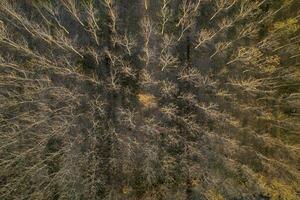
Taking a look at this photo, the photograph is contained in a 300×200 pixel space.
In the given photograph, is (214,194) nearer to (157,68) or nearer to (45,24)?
(157,68)

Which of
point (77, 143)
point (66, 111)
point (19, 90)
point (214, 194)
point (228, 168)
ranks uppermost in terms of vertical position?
point (19, 90)

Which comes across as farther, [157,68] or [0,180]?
[157,68]

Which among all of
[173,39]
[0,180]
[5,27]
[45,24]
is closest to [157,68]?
[173,39]

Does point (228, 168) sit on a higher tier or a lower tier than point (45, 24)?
lower

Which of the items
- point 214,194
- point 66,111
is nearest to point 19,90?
point 66,111

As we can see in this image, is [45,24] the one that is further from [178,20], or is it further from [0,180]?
[0,180]

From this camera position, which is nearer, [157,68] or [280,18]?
[280,18]
